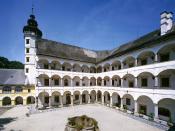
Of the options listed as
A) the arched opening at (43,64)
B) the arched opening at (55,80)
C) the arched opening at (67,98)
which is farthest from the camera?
the arched opening at (67,98)

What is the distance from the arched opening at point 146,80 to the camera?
21409 mm

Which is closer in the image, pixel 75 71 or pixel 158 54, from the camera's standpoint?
pixel 158 54

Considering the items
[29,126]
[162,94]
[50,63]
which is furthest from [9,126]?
[162,94]

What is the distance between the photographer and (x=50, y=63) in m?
28.4

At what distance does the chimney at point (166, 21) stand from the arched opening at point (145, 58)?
353 centimetres

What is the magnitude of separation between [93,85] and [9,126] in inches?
842

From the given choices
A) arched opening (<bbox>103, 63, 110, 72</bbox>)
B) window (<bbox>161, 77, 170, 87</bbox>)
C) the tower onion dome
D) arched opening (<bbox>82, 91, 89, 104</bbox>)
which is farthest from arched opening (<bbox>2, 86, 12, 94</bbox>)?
window (<bbox>161, 77, 170, 87</bbox>)

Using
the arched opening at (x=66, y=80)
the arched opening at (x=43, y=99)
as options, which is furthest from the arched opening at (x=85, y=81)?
the arched opening at (x=43, y=99)

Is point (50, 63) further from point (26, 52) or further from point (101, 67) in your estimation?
point (101, 67)

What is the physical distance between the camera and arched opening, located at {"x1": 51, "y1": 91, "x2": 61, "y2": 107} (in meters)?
29.7

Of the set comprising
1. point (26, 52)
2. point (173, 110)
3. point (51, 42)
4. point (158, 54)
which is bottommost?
point (173, 110)

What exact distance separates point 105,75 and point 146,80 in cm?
998

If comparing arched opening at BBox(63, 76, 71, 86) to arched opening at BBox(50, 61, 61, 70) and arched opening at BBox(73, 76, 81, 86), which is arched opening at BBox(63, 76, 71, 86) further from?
arched opening at BBox(50, 61, 61, 70)

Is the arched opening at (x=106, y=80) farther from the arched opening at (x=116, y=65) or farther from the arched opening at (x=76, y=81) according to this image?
the arched opening at (x=76, y=81)
